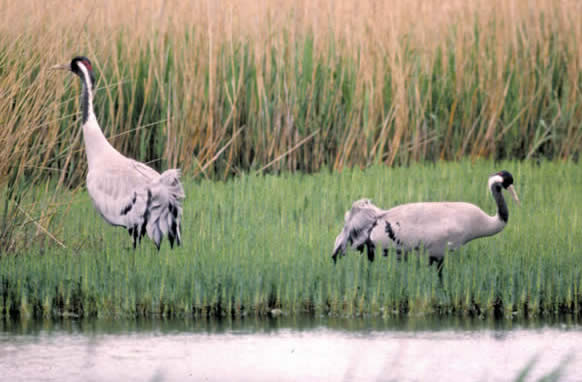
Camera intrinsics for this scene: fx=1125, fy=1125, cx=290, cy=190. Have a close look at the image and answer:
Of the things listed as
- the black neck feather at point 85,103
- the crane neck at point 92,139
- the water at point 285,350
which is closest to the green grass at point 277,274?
the water at point 285,350

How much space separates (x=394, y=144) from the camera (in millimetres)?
14023

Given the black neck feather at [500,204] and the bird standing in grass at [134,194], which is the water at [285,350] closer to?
the black neck feather at [500,204]

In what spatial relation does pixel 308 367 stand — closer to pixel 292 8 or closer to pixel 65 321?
pixel 65 321

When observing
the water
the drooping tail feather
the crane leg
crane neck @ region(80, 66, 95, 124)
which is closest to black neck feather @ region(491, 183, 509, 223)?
the crane leg

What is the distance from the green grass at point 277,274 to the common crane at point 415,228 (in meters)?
0.15

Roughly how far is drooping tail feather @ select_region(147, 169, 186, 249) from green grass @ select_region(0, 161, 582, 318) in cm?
16

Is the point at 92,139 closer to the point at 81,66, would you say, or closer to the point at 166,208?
the point at 81,66

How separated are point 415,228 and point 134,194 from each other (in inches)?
95.6

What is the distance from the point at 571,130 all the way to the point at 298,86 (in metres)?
3.81

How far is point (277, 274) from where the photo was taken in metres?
8.59

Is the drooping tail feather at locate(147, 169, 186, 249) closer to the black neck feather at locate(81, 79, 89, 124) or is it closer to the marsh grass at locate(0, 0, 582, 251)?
the black neck feather at locate(81, 79, 89, 124)

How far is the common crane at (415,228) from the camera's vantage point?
8680 mm

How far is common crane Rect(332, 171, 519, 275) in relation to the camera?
8680 mm

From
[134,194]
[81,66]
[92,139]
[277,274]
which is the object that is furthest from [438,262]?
[81,66]
